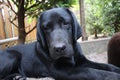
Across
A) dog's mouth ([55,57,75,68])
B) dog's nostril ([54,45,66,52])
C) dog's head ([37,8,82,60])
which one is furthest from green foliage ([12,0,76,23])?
dog's nostril ([54,45,66,52])

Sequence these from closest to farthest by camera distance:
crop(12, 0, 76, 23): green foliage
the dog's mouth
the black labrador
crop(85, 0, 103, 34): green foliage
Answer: the black labrador < the dog's mouth < crop(12, 0, 76, 23): green foliage < crop(85, 0, 103, 34): green foliage

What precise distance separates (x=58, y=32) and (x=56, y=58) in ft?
0.87

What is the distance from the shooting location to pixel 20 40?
5.48 metres

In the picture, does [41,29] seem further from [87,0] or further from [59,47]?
[87,0]

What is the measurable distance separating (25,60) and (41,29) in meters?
0.59

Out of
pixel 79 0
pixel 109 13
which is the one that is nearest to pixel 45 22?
pixel 79 0

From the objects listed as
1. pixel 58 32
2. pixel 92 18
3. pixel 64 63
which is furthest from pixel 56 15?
pixel 92 18

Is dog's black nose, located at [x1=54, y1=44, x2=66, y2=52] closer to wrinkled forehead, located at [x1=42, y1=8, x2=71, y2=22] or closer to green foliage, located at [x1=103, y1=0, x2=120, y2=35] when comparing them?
wrinkled forehead, located at [x1=42, y1=8, x2=71, y2=22]

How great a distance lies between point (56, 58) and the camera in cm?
296

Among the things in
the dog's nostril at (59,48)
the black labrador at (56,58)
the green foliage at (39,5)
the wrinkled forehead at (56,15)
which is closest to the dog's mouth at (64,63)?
the black labrador at (56,58)

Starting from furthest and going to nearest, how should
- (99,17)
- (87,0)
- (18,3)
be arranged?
(87,0) → (99,17) → (18,3)

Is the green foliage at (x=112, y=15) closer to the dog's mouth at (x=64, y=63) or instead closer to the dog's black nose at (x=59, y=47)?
the dog's mouth at (x=64, y=63)

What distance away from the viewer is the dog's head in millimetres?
2855

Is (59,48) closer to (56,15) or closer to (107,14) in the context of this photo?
(56,15)
